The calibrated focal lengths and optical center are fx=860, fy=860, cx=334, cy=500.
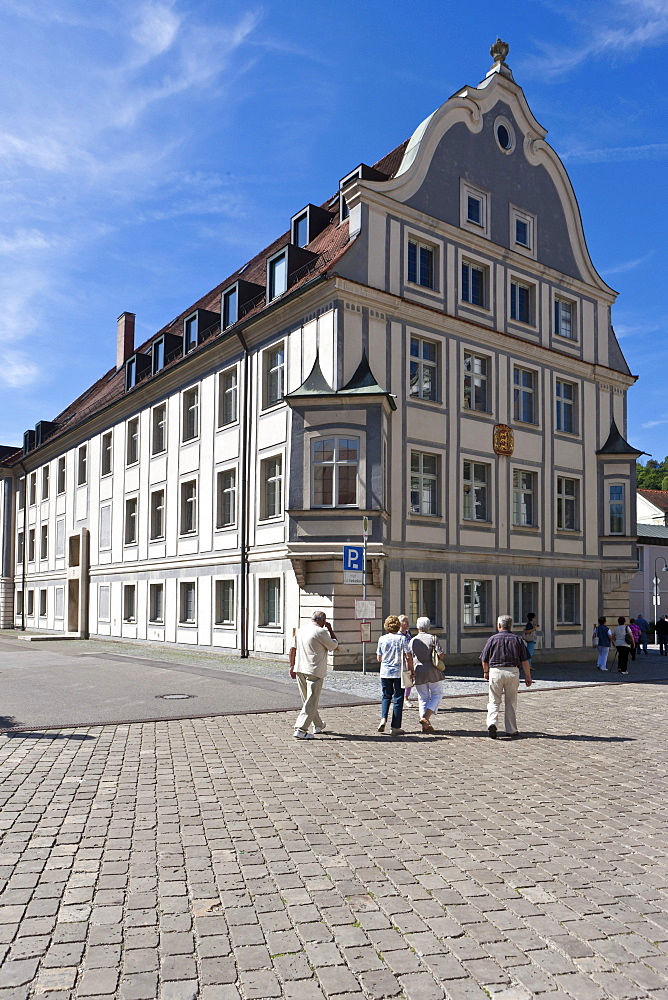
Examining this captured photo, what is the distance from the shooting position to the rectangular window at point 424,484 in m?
24.9

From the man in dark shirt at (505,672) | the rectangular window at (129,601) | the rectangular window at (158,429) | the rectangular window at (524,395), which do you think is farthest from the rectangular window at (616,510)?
the man in dark shirt at (505,672)

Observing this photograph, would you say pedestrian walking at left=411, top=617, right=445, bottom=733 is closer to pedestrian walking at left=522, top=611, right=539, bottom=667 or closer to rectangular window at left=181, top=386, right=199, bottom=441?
pedestrian walking at left=522, top=611, right=539, bottom=667

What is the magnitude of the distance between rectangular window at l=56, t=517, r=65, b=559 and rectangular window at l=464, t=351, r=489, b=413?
87.4ft

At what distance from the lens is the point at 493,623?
26.6m

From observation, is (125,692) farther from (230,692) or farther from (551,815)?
(551,815)

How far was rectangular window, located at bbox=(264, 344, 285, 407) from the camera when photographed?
25719mm

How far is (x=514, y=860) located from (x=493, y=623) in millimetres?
20816

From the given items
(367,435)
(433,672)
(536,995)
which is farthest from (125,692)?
(536,995)

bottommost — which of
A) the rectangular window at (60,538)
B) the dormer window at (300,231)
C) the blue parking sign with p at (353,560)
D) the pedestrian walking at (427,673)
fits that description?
the pedestrian walking at (427,673)

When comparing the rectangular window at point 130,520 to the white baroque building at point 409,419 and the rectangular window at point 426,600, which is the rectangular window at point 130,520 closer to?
the white baroque building at point 409,419

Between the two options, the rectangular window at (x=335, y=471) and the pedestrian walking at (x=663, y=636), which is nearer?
the rectangular window at (x=335, y=471)

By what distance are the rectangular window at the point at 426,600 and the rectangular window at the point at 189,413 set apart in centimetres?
1115

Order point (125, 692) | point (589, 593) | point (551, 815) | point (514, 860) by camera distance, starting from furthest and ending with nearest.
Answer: point (589, 593) → point (125, 692) → point (551, 815) → point (514, 860)

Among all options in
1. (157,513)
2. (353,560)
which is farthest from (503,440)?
(157,513)
